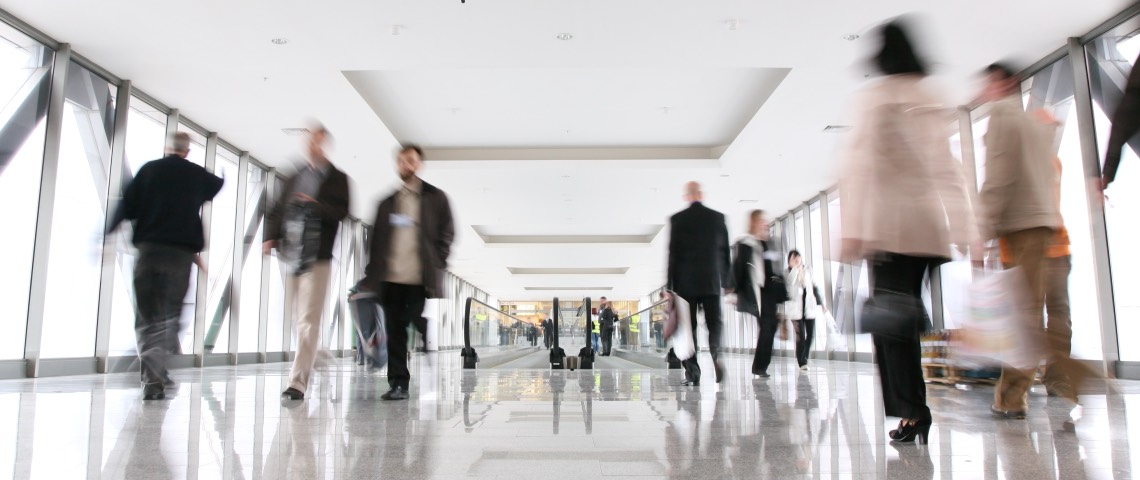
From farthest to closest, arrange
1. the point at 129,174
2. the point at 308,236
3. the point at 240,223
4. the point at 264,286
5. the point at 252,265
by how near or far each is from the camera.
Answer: the point at 264,286
the point at 252,265
the point at 240,223
the point at 129,174
the point at 308,236

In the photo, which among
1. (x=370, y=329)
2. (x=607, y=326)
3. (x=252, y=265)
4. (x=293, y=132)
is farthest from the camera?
(x=607, y=326)

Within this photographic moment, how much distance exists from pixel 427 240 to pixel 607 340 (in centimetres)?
1315

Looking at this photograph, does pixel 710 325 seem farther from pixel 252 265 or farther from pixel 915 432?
pixel 252 265

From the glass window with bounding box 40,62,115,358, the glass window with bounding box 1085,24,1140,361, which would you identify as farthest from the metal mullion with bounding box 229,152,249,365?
the glass window with bounding box 1085,24,1140,361

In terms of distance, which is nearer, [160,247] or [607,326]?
[160,247]

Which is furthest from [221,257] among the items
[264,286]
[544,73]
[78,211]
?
[544,73]

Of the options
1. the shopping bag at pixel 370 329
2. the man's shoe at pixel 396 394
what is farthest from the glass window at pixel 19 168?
the man's shoe at pixel 396 394

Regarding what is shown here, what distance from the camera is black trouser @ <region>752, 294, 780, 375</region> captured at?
22.9 feet

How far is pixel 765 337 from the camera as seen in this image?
23.1 ft

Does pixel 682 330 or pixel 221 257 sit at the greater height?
pixel 221 257

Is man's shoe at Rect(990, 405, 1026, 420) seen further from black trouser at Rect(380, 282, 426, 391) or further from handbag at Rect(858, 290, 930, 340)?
black trouser at Rect(380, 282, 426, 391)

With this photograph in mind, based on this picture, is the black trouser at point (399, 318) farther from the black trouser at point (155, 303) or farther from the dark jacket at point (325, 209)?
the black trouser at point (155, 303)

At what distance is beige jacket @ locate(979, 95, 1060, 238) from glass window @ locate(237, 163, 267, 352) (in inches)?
489

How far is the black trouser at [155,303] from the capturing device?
4168 mm
